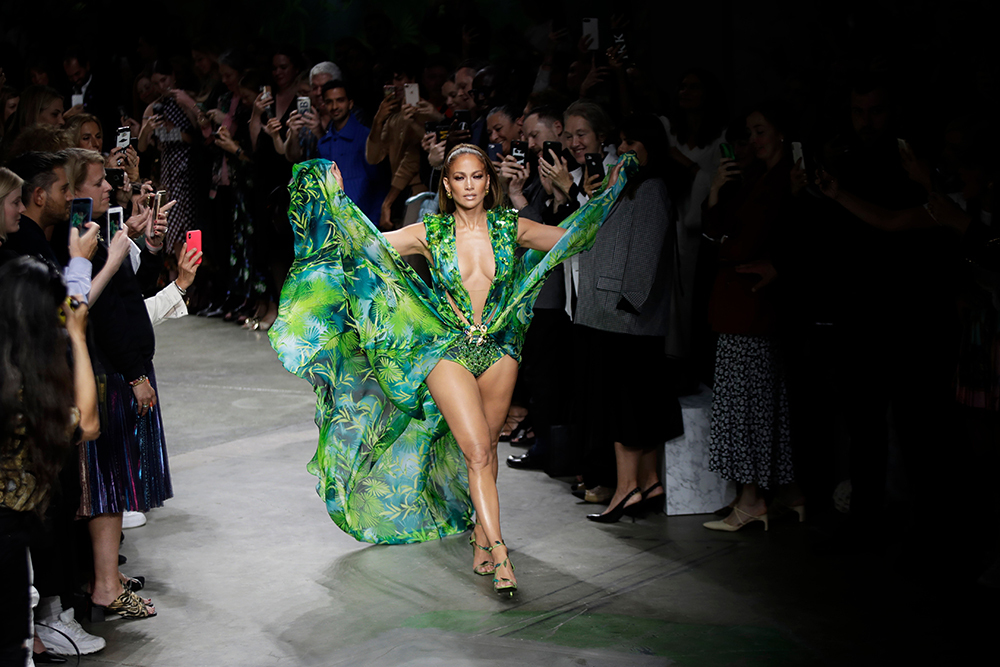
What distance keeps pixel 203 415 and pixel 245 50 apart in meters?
4.10

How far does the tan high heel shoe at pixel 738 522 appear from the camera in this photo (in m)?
5.35

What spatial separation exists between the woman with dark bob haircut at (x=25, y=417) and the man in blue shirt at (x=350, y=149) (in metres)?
5.59

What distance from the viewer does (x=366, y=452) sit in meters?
5.15

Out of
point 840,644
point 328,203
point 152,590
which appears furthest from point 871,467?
point 152,590

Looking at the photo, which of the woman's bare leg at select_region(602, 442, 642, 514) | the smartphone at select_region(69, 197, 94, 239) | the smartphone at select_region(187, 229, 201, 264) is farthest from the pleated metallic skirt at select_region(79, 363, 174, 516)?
the woman's bare leg at select_region(602, 442, 642, 514)

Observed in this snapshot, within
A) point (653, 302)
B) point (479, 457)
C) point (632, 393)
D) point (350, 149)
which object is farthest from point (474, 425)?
point (350, 149)

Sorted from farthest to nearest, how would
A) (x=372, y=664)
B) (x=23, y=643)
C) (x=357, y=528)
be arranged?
1. (x=357, y=528)
2. (x=372, y=664)
3. (x=23, y=643)

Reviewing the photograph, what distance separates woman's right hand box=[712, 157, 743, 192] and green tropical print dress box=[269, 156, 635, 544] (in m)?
0.56

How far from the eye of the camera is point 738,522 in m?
5.37

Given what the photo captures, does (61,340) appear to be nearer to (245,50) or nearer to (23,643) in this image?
(23,643)

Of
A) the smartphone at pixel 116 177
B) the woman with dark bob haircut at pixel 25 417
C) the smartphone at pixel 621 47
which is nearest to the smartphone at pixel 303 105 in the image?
the smartphone at pixel 621 47

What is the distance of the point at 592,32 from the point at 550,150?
1861mm

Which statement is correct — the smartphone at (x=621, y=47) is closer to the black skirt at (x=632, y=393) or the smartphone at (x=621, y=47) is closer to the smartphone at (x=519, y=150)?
the smartphone at (x=519, y=150)

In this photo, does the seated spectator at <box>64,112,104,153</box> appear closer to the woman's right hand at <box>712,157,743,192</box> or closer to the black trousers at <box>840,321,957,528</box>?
the woman's right hand at <box>712,157,743,192</box>
